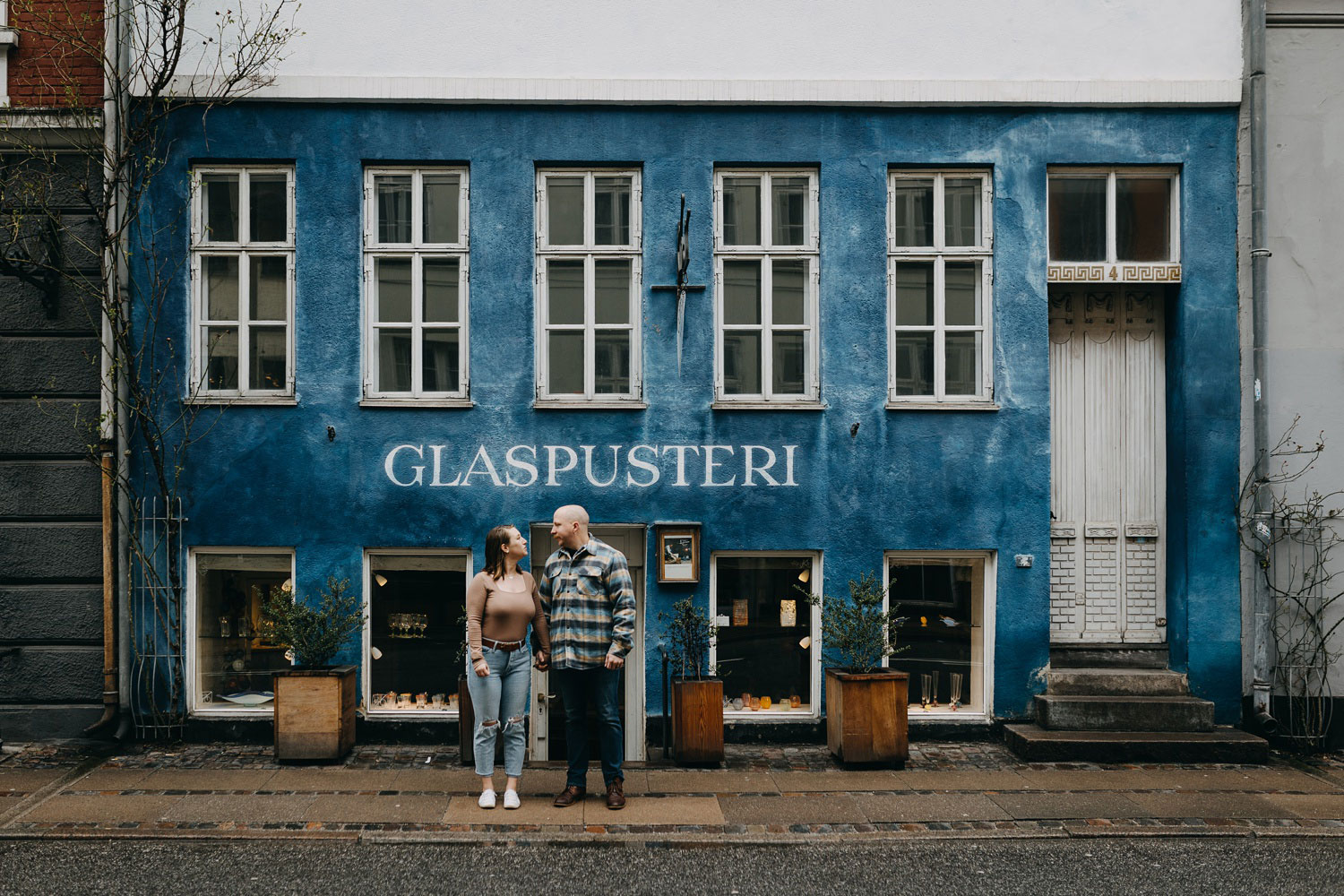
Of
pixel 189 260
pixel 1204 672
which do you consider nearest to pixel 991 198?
pixel 1204 672

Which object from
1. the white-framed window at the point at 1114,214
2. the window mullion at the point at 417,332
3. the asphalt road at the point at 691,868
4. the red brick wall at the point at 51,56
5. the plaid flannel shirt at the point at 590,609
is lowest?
the asphalt road at the point at 691,868

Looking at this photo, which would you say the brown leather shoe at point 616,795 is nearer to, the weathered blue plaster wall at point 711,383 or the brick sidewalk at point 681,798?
the brick sidewalk at point 681,798

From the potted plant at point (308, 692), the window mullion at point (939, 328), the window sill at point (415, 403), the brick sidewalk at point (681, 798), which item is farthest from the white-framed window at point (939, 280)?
the potted plant at point (308, 692)

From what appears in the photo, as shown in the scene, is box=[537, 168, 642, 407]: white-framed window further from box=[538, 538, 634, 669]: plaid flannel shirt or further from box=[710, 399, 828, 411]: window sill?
box=[538, 538, 634, 669]: plaid flannel shirt

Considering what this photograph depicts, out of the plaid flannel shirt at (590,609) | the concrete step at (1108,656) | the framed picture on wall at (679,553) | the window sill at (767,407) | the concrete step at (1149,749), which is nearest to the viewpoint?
the plaid flannel shirt at (590,609)

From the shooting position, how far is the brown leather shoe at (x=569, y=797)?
287 inches

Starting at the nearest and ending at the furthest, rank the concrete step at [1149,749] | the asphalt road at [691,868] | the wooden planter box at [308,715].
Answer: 1. the asphalt road at [691,868]
2. the wooden planter box at [308,715]
3. the concrete step at [1149,749]

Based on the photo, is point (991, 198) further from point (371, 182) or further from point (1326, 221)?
point (371, 182)

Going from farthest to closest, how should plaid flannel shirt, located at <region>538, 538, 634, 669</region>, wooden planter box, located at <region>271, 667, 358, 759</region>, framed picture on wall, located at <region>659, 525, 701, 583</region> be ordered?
framed picture on wall, located at <region>659, 525, 701, 583</region>
wooden planter box, located at <region>271, 667, 358, 759</region>
plaid flannel shirt, located at <region>538, 538, 634, 669</region>

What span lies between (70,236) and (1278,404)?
1058 centimetres

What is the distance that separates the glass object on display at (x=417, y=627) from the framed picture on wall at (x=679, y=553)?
1762mm

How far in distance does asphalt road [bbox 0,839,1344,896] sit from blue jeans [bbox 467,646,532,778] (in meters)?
0.74

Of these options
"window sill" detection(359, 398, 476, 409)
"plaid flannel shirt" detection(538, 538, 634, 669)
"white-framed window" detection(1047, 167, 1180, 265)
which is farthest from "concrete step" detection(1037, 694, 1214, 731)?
"window sill" detection(359, 398, 476, 409)

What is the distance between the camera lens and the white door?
9.70m
